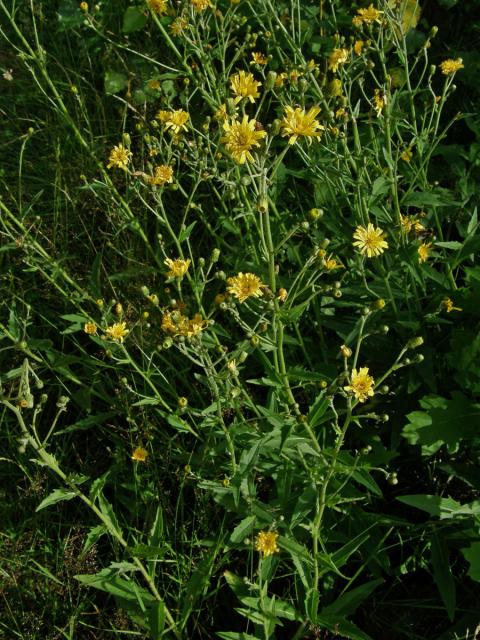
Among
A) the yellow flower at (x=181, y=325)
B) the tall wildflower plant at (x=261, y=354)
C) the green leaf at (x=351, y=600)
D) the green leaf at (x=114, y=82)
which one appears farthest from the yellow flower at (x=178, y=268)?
the green leaf at (x=114, y=82)

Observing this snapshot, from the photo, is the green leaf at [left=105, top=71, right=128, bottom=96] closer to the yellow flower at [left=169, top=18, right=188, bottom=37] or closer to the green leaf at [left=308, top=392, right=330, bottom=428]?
the yellow flower at [left=169, top=18, right=188, bottom=37]

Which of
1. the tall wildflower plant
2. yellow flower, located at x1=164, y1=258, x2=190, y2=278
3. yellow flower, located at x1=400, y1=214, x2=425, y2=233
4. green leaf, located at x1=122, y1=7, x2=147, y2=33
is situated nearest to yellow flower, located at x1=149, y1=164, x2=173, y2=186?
the tall wildflower plant

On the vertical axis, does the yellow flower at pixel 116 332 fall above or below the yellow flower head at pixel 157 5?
below

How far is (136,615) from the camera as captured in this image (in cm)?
216

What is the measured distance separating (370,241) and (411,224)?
42 cm

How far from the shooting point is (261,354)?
2168 mm

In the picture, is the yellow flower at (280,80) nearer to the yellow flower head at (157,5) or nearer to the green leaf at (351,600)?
the yellow flower head at (157,5)

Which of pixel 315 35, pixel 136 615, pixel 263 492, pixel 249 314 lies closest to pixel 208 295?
pixel 249 314

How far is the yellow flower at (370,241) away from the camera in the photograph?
228 cm

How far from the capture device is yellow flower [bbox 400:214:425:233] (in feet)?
8.48

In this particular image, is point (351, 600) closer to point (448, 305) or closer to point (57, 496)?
point (57, 496)

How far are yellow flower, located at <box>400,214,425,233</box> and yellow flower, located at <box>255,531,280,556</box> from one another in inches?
49.6

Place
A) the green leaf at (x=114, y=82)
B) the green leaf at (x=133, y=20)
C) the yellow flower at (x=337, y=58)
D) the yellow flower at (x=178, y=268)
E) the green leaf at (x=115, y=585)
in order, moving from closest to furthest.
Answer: the green leaf at (x=115, y=585) → the yellow flower at (x=178, y=268) → the yellow flower at (x=337, y=58) → the green leaf at (x=133, y=20) → the green leaf at (x=114, y=82)

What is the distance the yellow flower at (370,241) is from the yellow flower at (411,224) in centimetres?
28
